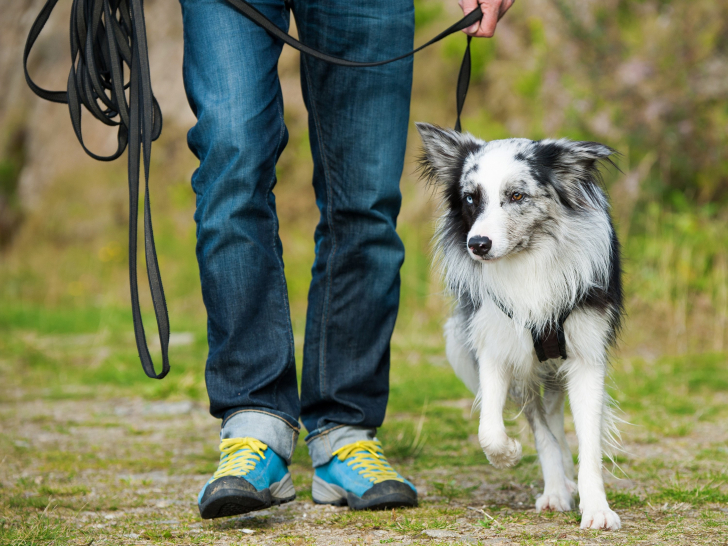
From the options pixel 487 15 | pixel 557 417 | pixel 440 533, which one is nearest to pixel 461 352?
pixel 557 417

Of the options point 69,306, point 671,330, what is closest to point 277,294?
point 671,330

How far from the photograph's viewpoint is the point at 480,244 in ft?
7.64

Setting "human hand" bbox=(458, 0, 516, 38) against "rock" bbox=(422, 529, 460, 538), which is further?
"human hand" bbox=(458, 0, 516, 38)

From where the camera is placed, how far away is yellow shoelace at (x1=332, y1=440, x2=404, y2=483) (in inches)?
95.7

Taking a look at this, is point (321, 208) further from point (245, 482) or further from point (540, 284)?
point (245, 482)

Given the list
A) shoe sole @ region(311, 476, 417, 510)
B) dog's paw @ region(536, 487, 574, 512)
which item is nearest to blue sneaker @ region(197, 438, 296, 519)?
shoe sole @ region(311, 476, 417, 510)

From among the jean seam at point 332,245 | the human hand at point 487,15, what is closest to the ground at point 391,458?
the jean seam at point 332,245

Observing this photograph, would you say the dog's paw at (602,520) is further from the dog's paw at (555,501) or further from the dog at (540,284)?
the dog's paw at (555,501)

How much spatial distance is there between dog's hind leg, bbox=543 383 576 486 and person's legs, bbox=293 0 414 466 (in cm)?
64

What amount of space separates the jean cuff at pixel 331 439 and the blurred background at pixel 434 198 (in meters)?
2.04

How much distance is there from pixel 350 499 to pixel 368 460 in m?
0.15

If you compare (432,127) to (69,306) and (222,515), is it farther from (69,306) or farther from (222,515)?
(69,306)

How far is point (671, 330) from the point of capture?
5.87 metres

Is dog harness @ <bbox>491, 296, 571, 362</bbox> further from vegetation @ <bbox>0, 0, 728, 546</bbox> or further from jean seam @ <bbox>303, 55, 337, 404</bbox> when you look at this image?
jean seam @ <bbox>303, 55, 337, 404</bbox>
